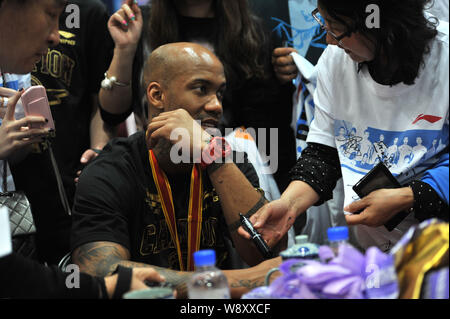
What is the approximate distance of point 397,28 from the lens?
2.11 metres

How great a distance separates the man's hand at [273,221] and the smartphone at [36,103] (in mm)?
980

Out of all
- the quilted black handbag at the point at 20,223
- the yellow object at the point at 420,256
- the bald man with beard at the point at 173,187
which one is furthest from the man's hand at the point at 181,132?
the yellow object at the point at 420,256

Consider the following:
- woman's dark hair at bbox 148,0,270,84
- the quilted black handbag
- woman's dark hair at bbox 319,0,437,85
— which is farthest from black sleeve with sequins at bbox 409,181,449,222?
the quilted black handbag

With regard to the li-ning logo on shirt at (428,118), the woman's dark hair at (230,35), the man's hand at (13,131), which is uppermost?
the woman's dark hair at (230,35)

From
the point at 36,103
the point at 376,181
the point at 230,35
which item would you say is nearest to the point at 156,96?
the point at 36,103

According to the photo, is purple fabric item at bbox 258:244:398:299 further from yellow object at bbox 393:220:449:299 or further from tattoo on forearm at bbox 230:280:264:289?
tattoo on forearm at bbox 230:280:264:289

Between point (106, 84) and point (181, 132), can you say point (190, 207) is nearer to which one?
point (181, 132)

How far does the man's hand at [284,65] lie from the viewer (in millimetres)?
2977

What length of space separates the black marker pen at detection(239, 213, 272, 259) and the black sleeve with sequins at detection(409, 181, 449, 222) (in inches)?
22.5

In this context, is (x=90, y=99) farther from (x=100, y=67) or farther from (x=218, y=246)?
(x=218, y=246)

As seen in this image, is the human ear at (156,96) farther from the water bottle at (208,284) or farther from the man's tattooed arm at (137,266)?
the water bottle at (208,284)

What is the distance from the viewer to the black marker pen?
205 cm

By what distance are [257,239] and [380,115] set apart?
29.0 inches

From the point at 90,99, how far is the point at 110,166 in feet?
2.56
